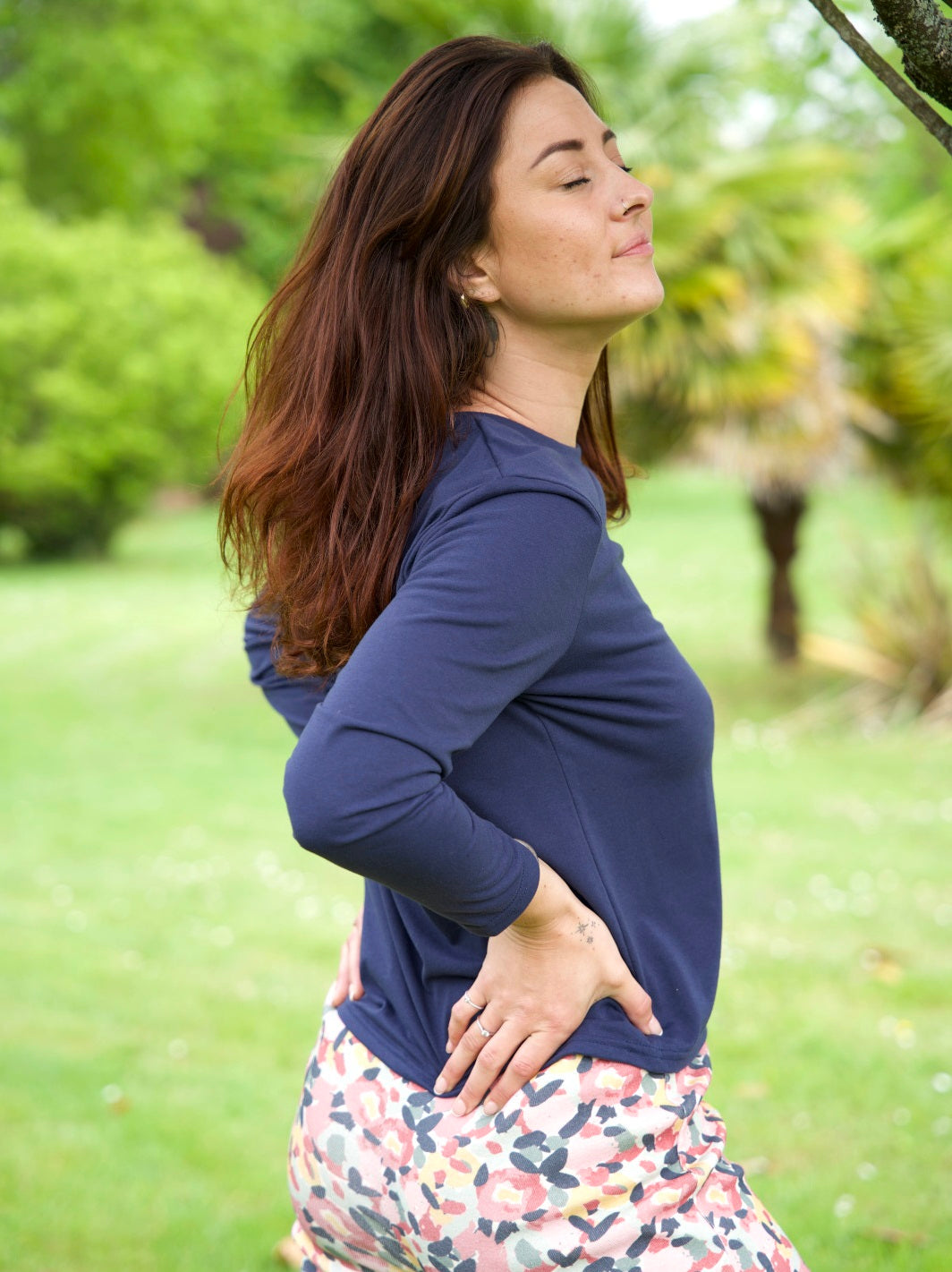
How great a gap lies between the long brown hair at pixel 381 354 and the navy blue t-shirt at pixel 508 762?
0.06 m

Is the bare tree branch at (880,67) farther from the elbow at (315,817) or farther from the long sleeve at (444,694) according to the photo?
the elbow at (315,817)

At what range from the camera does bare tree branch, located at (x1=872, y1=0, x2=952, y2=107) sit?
4.77ft

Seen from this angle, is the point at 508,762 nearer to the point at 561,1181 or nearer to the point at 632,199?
the point at 561,1181

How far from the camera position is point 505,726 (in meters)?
1.44

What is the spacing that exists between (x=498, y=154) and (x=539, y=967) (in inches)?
34.8

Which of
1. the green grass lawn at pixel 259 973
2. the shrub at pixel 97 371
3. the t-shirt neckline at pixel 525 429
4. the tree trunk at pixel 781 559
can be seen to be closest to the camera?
the t-shirt neckline at pixel 525 429

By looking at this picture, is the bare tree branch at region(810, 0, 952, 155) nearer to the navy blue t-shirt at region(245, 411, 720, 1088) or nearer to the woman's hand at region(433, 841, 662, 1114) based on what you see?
the navy blue t-shirt at region(245, 411, 720, 1088)

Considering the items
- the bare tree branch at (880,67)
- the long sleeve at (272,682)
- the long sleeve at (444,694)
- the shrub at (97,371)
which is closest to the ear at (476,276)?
the long sleeve at (444,694)

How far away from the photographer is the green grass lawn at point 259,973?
3.29 m

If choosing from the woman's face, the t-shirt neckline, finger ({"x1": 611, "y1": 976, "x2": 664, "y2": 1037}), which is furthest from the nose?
finger ({"x1": 611, "y1": 976, "x2": 664, "y2": 1037})

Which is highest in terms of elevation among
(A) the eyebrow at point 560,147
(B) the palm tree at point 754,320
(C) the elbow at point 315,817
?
(A) the eyebrow at point 560,147

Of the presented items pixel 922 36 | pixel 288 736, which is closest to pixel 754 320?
pixel 288 736

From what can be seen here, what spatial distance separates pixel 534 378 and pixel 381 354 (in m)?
0.18

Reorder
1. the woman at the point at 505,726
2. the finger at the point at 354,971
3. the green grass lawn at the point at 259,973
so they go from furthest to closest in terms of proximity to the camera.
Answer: the green grass lawn at the point at 259,973 < the finger at the point at 354,971 < the woman at the point at 505,726
